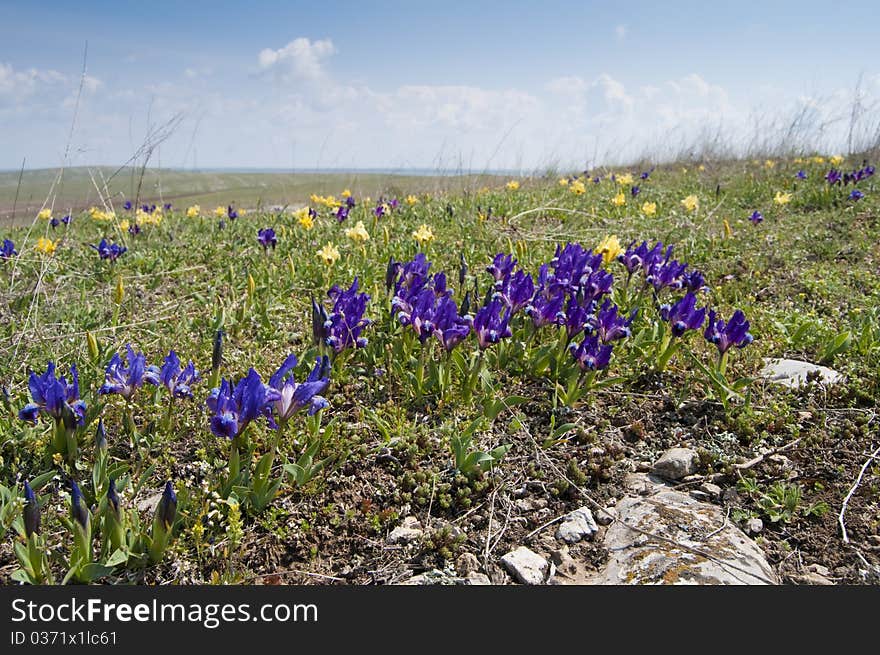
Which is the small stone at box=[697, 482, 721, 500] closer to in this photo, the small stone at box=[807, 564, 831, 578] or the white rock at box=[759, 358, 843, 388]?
the small stone at box=[807, 564, 831, 578]

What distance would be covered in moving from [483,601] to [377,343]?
226cm

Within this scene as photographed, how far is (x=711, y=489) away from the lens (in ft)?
9.43

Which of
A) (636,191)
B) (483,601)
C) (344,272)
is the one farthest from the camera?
(636,191)

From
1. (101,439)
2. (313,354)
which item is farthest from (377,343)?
(101,439)

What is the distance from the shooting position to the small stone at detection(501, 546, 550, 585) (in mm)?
2348

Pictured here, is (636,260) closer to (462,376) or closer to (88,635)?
(462,376)

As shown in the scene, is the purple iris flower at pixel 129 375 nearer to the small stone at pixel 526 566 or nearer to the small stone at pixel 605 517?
the small stone at pixel 526 566

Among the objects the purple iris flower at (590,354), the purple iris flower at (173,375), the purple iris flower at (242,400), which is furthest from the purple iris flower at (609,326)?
the purple iris flower at (173,375)

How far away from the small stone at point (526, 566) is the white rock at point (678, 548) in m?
0.20

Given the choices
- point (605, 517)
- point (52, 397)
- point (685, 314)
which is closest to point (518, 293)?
point (685, 314)

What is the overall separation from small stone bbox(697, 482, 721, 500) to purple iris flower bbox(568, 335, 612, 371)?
886mm

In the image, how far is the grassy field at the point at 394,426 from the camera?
8.05ft

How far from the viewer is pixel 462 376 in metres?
3.62

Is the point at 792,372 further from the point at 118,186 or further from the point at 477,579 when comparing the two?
the point at 118,186
